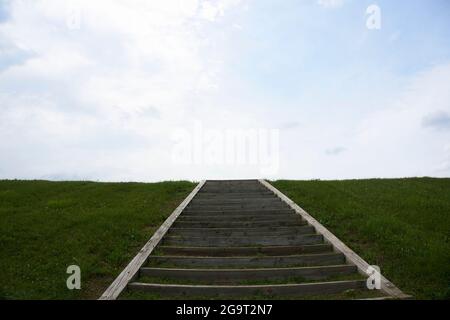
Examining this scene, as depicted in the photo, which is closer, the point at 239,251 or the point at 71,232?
the point at 239,251

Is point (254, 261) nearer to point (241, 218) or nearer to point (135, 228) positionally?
point (241, 218)

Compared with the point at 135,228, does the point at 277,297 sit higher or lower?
lower

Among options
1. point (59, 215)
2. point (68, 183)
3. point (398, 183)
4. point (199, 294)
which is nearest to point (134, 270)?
point (199, 294)

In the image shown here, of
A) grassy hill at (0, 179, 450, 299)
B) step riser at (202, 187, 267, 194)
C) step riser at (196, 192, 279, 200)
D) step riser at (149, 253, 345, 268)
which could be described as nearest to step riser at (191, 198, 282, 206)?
step riser at (196, 192, 279, 200)

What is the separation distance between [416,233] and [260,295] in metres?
5.79

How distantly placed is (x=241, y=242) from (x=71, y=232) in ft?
17.6

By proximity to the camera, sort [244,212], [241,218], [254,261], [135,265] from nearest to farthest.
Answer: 1. [135,265]
2. [254,261]
3. [241,218]
4. [244,212]

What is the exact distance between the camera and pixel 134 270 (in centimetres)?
928

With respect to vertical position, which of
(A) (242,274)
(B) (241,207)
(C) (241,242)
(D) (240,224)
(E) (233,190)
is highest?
(E) (233,190)

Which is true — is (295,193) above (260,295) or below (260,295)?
above

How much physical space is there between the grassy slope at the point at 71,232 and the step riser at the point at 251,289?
1.51 metres

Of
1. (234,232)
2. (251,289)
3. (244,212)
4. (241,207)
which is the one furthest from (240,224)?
(251,289)

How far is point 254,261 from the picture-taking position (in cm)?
986
